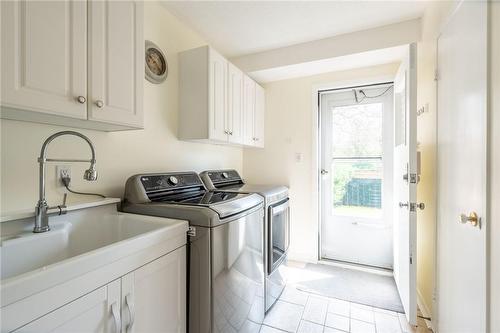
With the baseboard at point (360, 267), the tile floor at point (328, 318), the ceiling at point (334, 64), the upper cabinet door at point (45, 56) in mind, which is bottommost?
the tile floor at point (328, 318)

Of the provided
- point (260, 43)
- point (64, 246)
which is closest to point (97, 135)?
point (64, 246)

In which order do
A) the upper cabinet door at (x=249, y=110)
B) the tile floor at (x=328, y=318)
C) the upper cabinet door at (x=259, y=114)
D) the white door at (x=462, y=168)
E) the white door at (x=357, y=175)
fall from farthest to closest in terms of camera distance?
the upper cabinet door at (x=259, y=114) < the white door at (x=357, y=175) < the upper cabinet door at (x=249, y=110) < the tile floor at (x=328, y=318) < the white door at (x=462, y=168)

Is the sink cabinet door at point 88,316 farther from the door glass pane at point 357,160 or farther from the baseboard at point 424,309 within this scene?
the door glass pane at point 357,160

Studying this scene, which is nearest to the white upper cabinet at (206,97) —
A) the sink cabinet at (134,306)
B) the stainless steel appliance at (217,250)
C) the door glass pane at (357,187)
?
the stainless steel appliance at (217,250)

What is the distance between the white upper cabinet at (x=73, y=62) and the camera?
2.88ft

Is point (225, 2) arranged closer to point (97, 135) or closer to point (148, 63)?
point (148, 63)

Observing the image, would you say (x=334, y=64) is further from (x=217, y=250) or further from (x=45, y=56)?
(x=45, y=56)

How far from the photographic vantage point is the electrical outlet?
1.28 meters

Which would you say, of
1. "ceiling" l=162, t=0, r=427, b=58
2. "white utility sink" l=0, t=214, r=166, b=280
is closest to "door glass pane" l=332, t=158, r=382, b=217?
"ceiling" l=162, t=0, r=427, b=58

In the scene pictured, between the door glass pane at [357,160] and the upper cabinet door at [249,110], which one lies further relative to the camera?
the door glass pane at [357,160]

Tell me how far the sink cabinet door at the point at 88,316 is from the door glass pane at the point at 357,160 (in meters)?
2.58

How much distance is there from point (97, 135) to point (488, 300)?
6.92ft

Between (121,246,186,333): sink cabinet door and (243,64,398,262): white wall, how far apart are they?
1.93 metres

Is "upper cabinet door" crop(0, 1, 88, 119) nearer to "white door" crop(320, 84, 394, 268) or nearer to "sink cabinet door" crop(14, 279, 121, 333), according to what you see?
"sink cabinet door" crop(14, 279, 121, 333)
